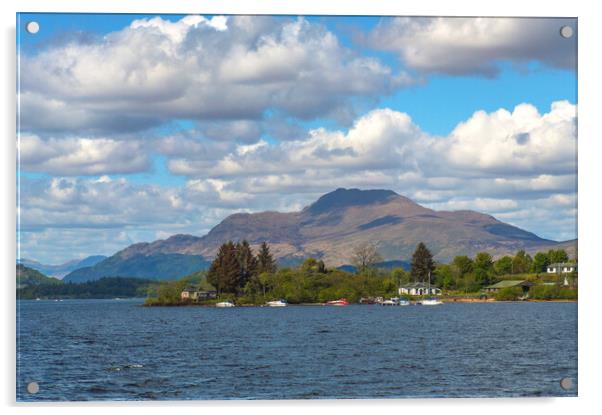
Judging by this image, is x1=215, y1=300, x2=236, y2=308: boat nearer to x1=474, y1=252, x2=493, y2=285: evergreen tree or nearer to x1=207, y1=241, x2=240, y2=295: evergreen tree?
x1=207, y1=241, x2=240, y2=295: evergreen tree

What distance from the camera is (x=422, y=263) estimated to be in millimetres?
24172

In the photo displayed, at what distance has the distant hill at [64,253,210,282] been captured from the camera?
53.1ft

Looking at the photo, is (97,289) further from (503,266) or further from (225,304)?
(503,266)

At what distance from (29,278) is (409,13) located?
6976 mm

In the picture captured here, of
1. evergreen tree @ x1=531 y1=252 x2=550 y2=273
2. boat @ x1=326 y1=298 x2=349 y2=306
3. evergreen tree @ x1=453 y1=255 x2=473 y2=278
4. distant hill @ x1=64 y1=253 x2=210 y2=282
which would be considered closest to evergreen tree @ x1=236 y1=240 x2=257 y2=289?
distant hill @ x1=64 y1=253 x2=210 y2=282

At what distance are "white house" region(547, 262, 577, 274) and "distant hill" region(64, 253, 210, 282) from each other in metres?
7.46

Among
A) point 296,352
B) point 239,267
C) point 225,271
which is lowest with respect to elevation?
point 296,352

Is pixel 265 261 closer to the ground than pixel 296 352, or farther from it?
farther from it

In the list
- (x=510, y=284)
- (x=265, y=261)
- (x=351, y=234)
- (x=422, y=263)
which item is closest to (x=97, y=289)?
(x=265, y=261)

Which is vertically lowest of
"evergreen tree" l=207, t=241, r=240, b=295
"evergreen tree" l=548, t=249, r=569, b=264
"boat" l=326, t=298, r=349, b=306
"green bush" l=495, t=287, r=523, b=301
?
"boat" l=326, t=298, r=349, b=306

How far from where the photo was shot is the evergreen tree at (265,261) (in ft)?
70.6

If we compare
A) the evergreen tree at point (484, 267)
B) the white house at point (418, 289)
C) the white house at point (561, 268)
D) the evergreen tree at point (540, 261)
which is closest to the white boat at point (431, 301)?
the white house at point (418, 289)
